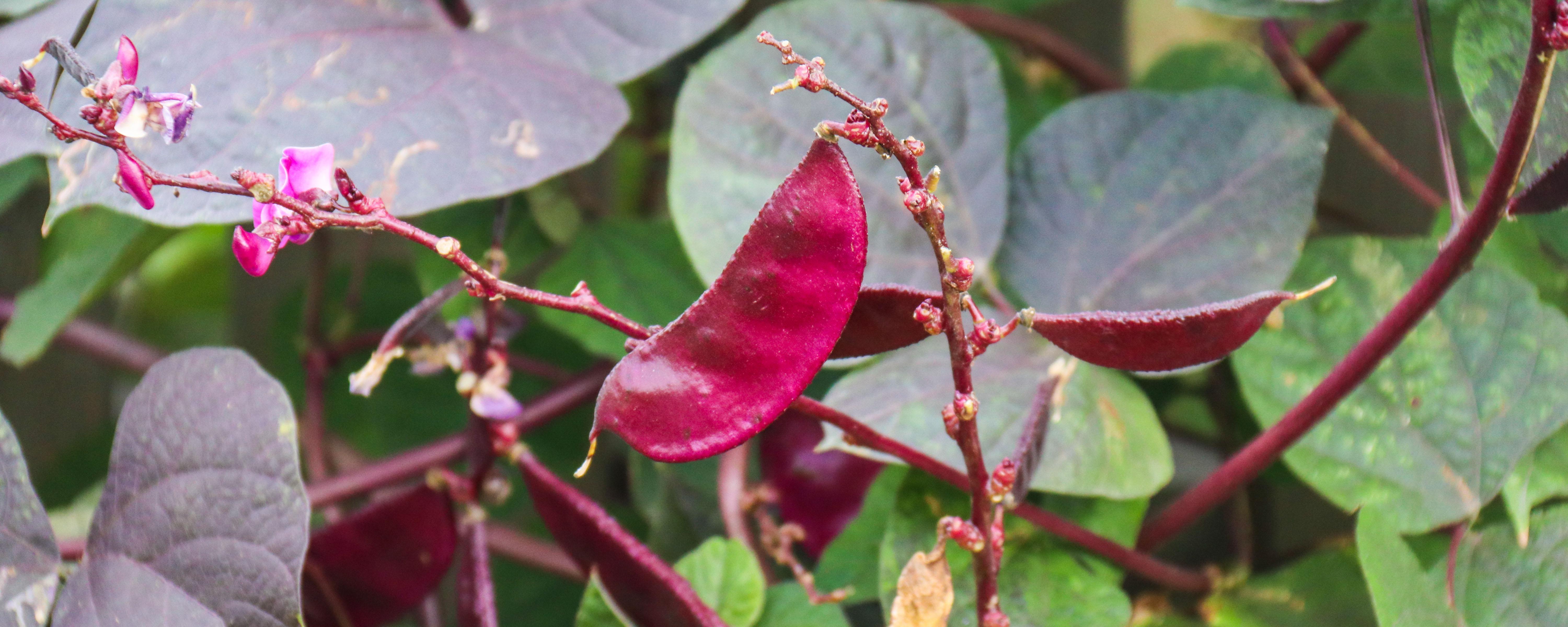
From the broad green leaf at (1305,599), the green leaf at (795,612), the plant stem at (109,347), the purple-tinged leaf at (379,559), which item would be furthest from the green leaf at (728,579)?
the plant stem at (109,347)

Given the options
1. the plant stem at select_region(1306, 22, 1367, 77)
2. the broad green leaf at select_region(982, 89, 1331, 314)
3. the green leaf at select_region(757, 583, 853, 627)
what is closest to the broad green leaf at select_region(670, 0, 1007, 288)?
the broad green leaf at select_region(982, 89, 1331, 314)

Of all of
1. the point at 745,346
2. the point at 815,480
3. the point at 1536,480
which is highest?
the point at 745,346

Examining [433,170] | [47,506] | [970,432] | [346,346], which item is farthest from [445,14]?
[47,506]

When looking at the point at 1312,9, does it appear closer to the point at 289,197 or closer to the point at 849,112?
the point at 849,112

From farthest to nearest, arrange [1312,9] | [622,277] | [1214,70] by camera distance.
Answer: [1214,70] → [622,277] → [1312,9]

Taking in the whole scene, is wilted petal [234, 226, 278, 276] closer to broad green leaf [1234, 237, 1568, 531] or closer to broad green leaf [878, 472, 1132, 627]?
broad green leaf [878, 472, 1132, 627]

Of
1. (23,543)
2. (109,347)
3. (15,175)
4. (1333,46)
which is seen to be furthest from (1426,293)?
(109,347)

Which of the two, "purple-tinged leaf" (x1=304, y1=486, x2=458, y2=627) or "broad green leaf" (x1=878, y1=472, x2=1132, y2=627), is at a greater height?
"broad green leaf" (x1=878, y1=472, x2=1132, y2=627)
